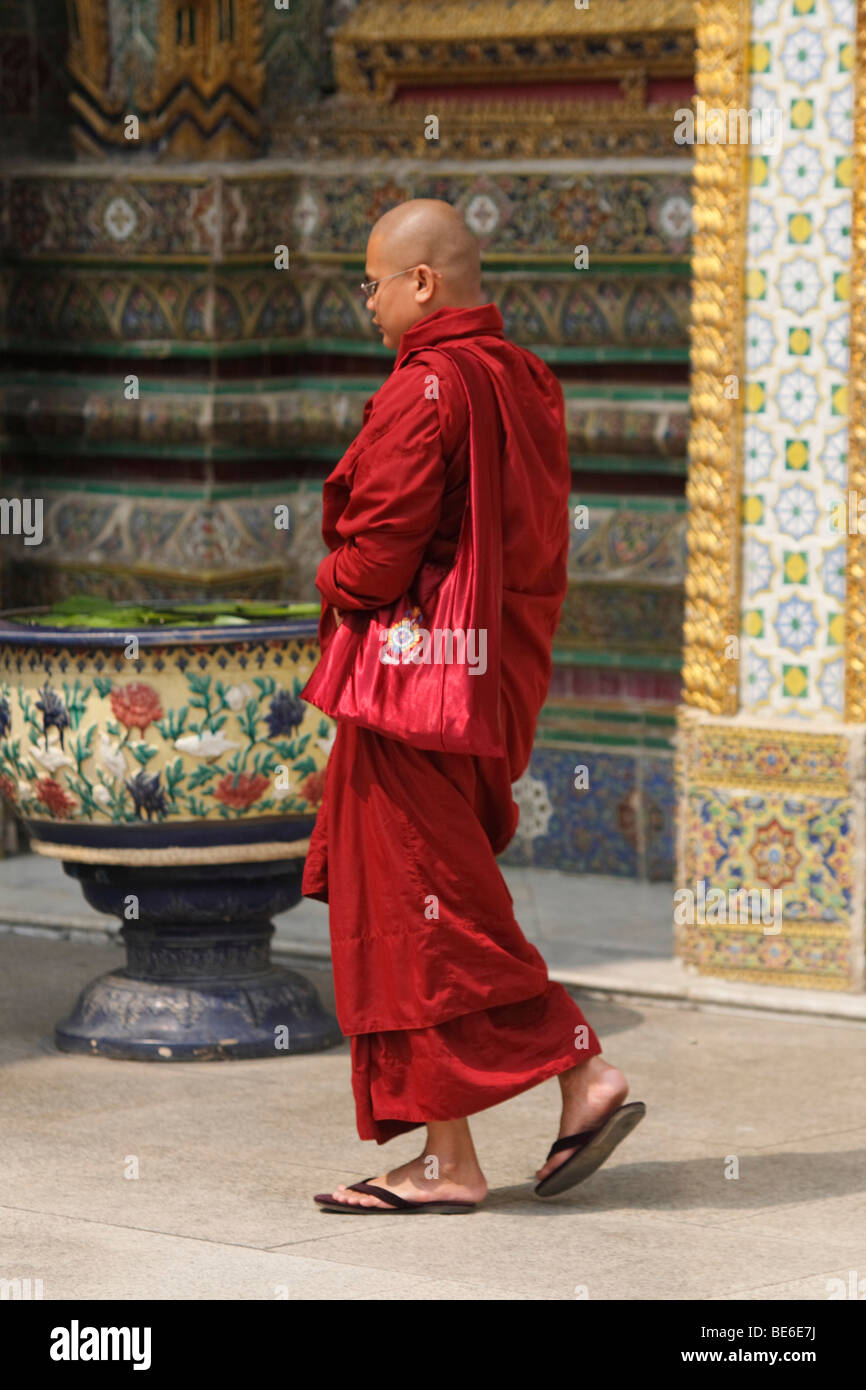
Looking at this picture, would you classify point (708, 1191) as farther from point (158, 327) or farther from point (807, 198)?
point (158, 327)

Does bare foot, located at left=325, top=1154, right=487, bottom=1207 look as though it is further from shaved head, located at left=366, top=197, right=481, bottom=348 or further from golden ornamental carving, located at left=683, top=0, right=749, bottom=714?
golden ornamental carving, located at left=683, top=0, right=749, bottom=714

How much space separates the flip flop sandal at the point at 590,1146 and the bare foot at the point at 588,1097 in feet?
0.04

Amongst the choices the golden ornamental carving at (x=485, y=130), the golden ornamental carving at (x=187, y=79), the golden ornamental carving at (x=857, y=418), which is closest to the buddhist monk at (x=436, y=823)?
the golden ornamental carving at (x=857, y=418)

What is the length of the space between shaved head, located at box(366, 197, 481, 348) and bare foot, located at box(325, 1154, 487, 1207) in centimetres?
139

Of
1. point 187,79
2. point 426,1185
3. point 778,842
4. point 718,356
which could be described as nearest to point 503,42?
point 187,79

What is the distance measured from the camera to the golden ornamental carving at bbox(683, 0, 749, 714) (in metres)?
6.08

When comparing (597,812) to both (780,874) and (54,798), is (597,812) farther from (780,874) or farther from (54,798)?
(54,798)

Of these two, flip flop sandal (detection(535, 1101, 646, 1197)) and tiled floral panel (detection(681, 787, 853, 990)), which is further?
tiled floral panel (detection(681, 787, 853, 990))

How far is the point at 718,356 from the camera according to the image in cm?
613

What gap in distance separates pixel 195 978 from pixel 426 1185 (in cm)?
124

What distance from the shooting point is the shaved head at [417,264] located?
4688mm

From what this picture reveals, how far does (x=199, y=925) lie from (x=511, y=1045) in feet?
4.17

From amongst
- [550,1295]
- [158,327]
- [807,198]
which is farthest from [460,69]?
[550,1295]

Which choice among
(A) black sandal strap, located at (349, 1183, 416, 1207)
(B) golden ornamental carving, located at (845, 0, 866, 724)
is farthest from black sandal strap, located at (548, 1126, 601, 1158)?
(B) golden ornamental carving, located at (845, 0, 866, 724)
